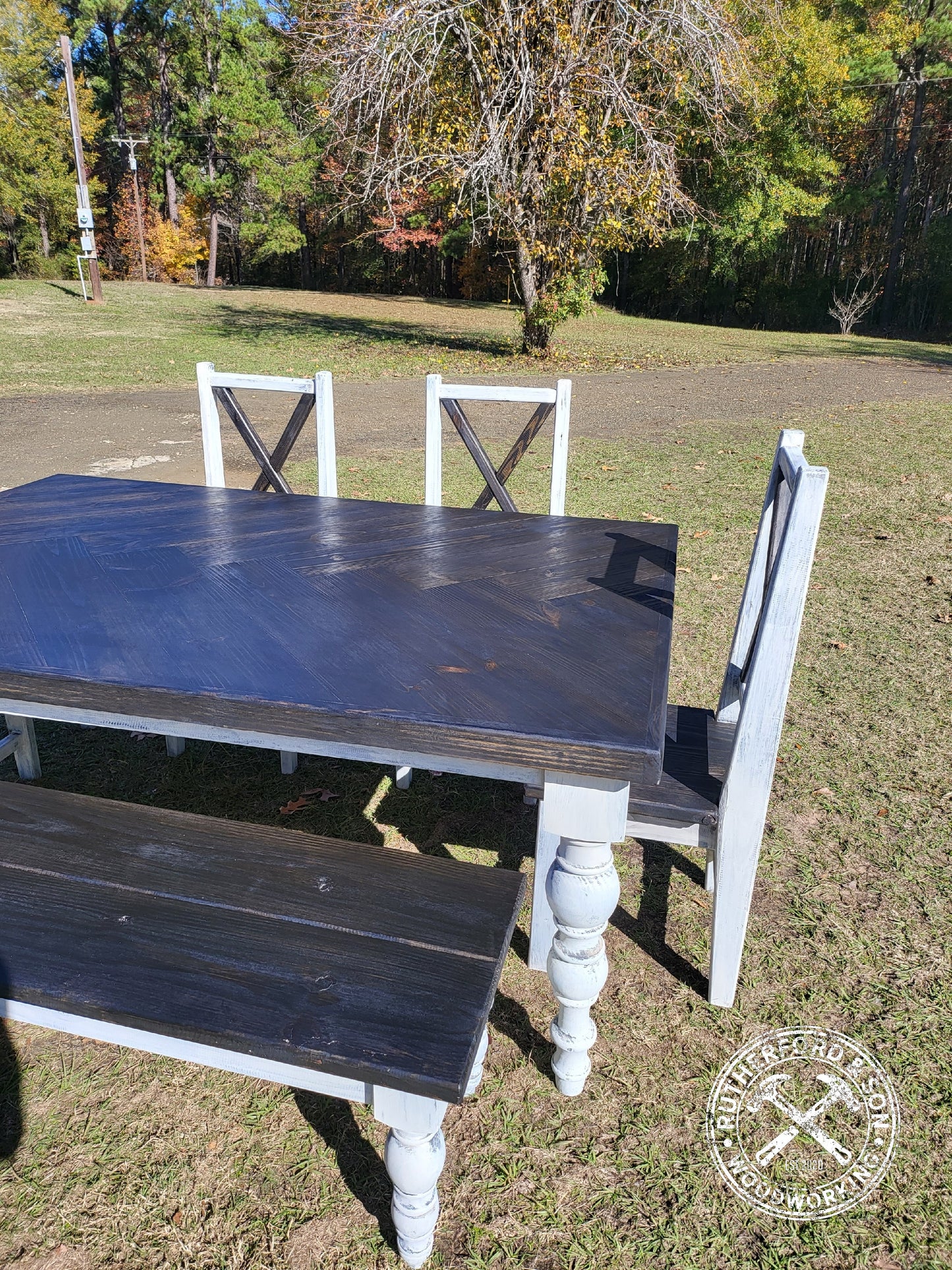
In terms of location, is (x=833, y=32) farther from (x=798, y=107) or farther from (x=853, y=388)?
(x=853, y=388)

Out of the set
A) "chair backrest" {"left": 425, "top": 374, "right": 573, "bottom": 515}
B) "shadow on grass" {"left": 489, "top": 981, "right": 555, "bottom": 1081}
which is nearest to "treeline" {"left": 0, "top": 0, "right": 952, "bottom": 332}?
"chair backrest" {"left": 425, "top": 374, "right": 573, "bottom": 515}

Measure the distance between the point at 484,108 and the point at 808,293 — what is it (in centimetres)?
1865

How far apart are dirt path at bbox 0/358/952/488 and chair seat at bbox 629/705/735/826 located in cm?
522

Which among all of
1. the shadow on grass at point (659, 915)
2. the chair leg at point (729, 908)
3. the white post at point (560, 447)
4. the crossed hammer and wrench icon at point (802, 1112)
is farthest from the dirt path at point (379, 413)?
the crossed hammer and wrench icon at point (802, 1112)

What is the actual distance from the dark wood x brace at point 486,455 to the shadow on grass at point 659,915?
1401 millimetres

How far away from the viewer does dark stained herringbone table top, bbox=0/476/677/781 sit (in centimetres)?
168

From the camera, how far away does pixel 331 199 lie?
3191cm

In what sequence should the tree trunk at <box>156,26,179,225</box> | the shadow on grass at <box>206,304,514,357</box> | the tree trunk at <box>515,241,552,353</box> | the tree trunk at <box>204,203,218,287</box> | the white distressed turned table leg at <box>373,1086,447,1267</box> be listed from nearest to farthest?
1. the white distressed turned table leg at <box>373,1086,447,1267</box>
2. the tree trunk at <box>515,241,552,353</box>
3. the shadow on grass at <box>206,304,514,357</box>
4. the tree trunk at <box>204,203,218,287</box>
5. the tree trunk at <box>156,26,179,225</box>

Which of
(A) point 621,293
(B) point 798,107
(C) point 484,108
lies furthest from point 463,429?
(A) point 621,293

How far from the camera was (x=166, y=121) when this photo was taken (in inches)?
1289

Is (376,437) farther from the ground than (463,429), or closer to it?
closer to it

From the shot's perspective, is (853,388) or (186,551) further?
(853,388)

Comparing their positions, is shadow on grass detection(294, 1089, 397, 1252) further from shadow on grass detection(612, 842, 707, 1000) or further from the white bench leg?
the white bench leg

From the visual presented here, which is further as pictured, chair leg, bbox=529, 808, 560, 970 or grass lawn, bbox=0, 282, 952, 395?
grass lawn, bbox=0, 282, 952, 395
